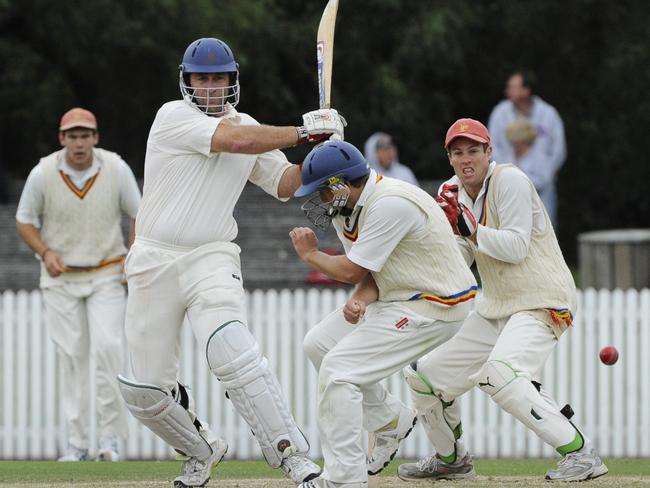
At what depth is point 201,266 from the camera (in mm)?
8000

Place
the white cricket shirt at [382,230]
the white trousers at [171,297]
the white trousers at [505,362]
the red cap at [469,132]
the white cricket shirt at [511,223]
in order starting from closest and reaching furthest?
1. the white cricket shirt at [382,230]
2. the white trousers at [171,297]
3. the white trousers at [505,362]
4. the white cricket shirt at [511,223]
5. the red cap at [469,132]

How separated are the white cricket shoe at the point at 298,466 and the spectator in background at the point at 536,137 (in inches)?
270

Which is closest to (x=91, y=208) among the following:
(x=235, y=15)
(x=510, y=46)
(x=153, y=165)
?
(x=153, y=165)

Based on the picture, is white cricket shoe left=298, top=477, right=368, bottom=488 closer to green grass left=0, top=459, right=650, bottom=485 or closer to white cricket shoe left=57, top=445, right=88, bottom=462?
green grass left=0, top=459, right=650, bottom=485

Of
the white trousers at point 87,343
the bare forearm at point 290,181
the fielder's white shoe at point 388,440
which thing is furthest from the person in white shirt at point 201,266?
the white trousers at point 87,343

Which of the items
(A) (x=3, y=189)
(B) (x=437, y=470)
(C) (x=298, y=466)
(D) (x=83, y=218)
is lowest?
(B) (x=437, y=470)

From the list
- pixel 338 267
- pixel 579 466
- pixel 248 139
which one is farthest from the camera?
pixel 579 466

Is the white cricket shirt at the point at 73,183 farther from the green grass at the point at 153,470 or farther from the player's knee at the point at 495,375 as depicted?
the player's knee at the point at 495,375

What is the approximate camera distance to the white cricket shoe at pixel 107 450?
1112 centimetres

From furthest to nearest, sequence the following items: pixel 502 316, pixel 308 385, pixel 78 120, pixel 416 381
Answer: pixel 308 385 → pixel 78 120 → pixel 416 381 → pixel 502 316

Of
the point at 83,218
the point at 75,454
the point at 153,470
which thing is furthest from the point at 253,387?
the point at 75,454

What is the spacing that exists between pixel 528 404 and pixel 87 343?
4.18 metres

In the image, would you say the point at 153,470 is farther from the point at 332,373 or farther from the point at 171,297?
the point at 332,373

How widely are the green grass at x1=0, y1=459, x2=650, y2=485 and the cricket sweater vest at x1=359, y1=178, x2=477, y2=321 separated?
1.63 meters
